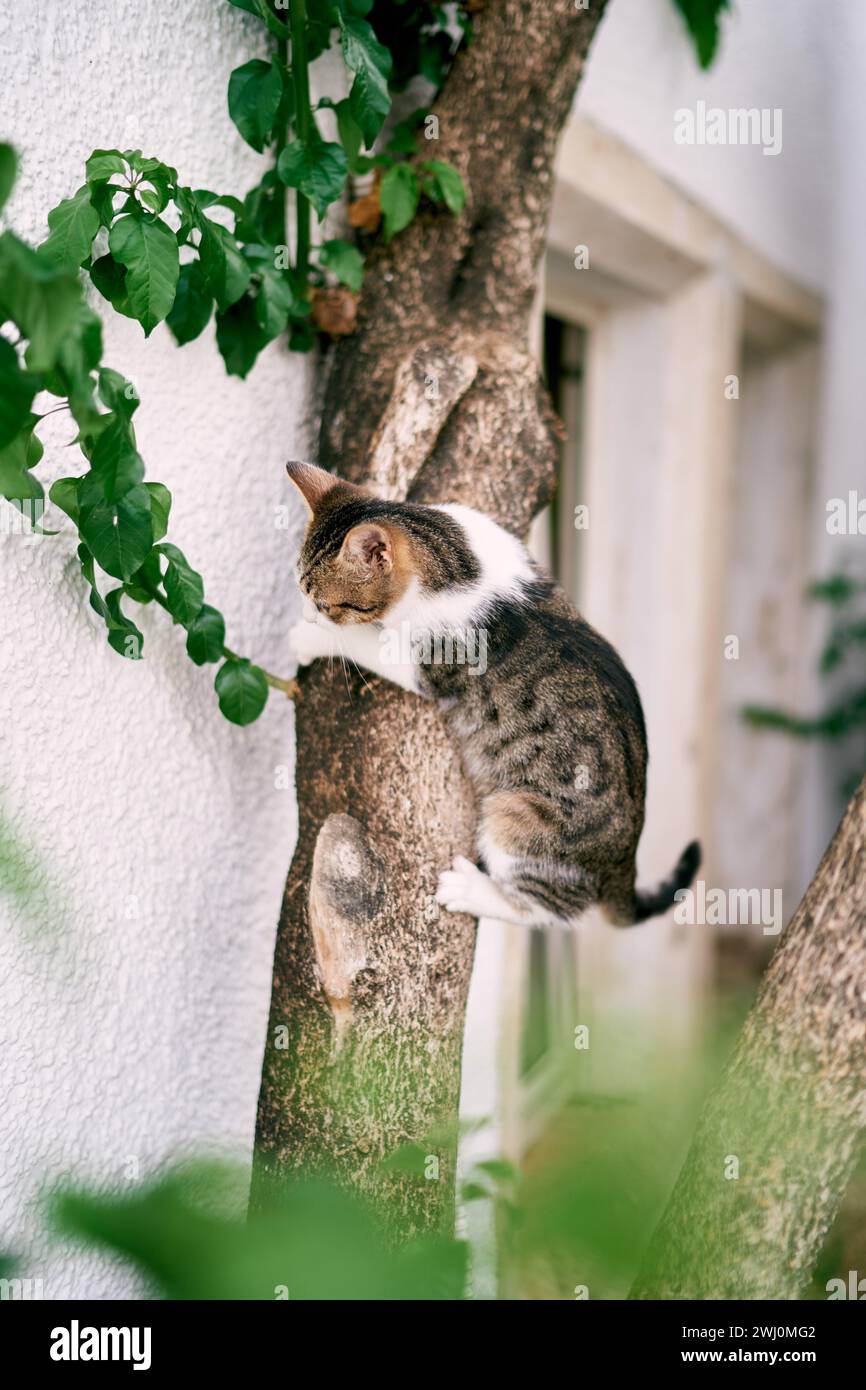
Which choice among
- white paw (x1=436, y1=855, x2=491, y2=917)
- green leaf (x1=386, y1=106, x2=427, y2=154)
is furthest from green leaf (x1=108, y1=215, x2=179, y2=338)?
white paw (x1=436, y1=855, x2=491, y2=917)

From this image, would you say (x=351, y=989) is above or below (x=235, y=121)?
below

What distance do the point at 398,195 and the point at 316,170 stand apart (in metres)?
0.17

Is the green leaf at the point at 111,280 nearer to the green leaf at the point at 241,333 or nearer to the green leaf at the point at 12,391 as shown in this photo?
the green leaf at the point at 241,333

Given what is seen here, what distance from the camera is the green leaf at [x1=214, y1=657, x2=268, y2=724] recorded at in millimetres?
1052

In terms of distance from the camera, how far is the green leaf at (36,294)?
49cm

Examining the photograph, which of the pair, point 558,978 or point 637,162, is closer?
point 637,162

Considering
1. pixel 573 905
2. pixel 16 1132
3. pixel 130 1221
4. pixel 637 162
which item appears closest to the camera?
pixel 130 1221

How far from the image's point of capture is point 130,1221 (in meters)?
0.38

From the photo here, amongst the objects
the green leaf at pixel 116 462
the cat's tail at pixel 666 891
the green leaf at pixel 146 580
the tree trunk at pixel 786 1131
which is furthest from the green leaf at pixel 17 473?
the cat's tail at pixel 666 891

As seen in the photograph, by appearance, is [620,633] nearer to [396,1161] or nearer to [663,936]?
[663,936]
